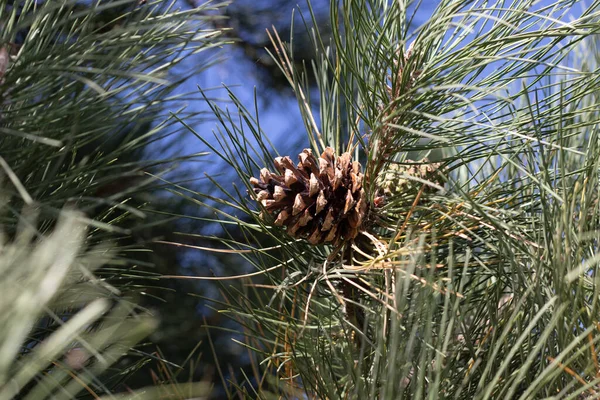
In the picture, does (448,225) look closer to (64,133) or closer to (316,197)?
(316,197)

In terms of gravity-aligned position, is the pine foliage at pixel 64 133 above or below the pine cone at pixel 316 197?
above

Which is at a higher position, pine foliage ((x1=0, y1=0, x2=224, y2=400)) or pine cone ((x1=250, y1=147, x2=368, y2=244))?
pine foliage ((x1=0, y1=0, x2=224, y2=400))

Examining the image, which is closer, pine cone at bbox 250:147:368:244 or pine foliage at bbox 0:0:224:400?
pine foliage at bbox 0:0:224:400

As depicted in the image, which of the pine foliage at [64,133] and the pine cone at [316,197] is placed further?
the pine cone at [316,197]

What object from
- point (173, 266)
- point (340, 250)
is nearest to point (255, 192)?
point (340, 250)

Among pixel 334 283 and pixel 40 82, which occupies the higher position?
pixel 40 82

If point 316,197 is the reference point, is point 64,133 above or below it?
above

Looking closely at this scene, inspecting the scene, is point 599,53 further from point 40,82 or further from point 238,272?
point 40,82

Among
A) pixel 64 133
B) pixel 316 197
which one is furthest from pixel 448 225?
pixel 64 133
